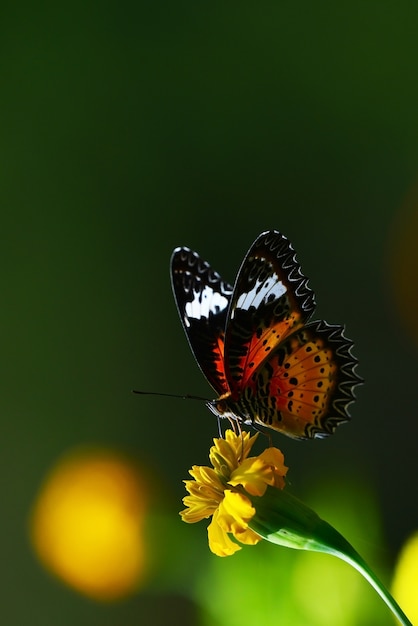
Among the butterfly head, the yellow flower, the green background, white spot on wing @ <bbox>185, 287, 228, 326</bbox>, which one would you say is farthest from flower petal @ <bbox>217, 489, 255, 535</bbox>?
the green background

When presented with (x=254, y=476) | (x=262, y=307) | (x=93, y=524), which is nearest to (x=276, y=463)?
(x=254, y=476)

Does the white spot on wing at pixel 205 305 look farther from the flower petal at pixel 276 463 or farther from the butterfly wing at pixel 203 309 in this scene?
the flower petal at pixel 276 463

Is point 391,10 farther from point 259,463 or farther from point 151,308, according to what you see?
point 259,463

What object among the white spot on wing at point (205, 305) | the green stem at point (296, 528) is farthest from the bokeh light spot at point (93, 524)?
the green stem at point (296, 528)

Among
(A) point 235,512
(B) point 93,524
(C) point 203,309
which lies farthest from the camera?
(B) point 93,524

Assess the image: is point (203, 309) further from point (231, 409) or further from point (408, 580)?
point (408, 580)

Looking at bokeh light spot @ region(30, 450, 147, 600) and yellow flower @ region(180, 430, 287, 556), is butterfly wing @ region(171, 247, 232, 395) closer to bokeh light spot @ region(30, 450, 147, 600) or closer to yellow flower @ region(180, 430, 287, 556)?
yellow flower @ region(180, 430, 287, 556)

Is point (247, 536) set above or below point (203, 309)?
below
